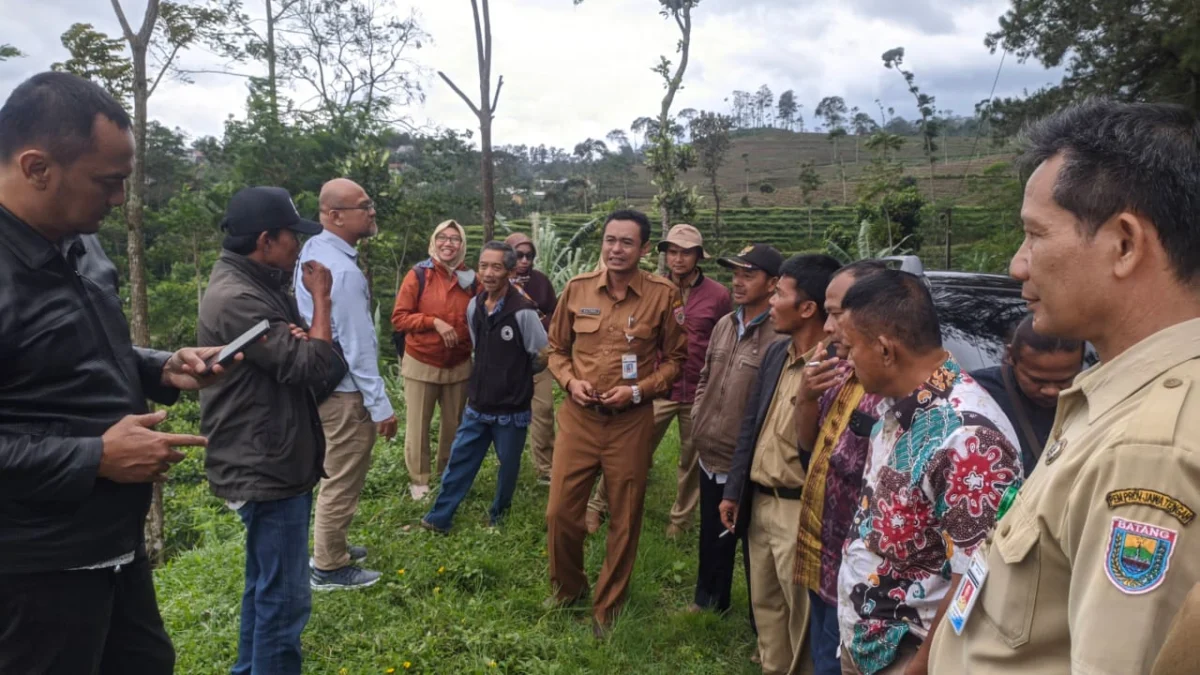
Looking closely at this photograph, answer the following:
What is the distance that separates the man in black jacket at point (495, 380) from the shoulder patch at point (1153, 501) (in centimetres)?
382

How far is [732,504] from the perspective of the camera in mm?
3170

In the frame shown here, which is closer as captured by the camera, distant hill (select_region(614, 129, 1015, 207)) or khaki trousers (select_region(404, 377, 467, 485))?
khaki trousers (select_region(404, 377, 467, 485))

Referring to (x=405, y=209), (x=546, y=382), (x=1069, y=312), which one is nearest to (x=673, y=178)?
(x=405, y=209)

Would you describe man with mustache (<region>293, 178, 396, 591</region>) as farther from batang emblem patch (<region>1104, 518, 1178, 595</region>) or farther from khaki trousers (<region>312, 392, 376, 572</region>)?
batang emblem patch (<region>1104, 518, 1178, 595</region>)

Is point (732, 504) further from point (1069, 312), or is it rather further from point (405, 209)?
point (405, 209)

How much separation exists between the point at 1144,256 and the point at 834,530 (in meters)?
1.54

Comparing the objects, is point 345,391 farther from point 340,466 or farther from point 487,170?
point 487,170

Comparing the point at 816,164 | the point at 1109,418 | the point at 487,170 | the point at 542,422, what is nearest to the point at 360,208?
the point at 542,422

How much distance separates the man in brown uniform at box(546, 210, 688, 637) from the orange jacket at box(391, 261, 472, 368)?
1500 mm

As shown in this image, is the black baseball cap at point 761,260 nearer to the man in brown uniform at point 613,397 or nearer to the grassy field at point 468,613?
the man in brown uniform at point 613,397

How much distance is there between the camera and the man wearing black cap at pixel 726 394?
3562 mm

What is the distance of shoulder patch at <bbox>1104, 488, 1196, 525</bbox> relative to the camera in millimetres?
868

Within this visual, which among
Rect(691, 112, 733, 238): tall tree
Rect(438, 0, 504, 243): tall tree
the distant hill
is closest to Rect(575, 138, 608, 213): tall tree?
the distant hill

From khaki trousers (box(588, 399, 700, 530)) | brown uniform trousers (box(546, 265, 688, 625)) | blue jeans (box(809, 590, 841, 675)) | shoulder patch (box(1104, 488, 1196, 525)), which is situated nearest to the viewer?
shoulder patch (box(1104, 488, 1196, 525))
